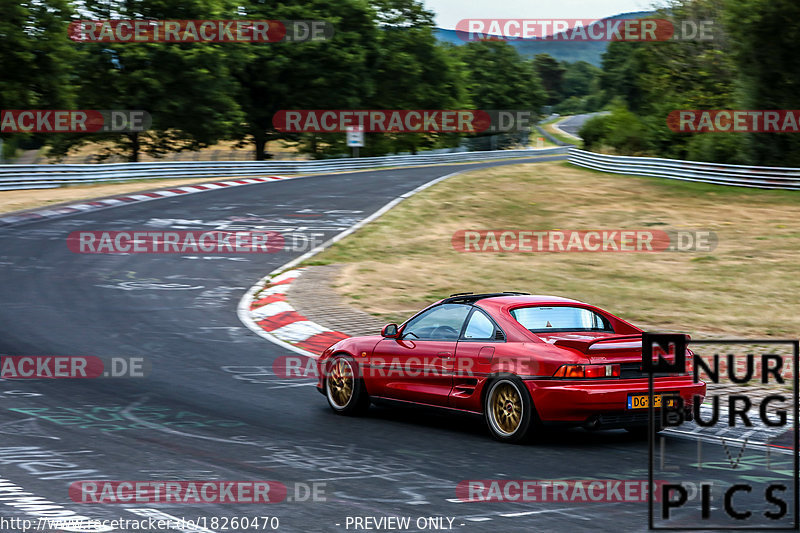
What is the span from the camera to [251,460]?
7551 mm

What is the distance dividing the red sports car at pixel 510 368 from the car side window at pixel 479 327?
0.04ft

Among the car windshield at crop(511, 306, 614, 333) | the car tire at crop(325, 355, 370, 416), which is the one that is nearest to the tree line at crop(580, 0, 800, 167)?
the car windshield at crop(511, 306, 614, 333)

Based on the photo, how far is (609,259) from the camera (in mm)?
21406

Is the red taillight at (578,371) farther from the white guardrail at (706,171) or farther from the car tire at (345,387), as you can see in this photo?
the white guardrail at (706,171)

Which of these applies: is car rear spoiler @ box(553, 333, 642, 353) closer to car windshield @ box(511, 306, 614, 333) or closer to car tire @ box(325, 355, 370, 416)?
car windshield @ box(511, 306, 614, 333)

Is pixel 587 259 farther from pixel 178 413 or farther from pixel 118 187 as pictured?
pixel 118 187

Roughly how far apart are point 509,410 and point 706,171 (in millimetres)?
28769

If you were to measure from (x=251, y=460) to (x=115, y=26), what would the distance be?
45762 mm

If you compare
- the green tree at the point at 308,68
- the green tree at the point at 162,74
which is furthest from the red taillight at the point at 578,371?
the green tree at the point at 308,68

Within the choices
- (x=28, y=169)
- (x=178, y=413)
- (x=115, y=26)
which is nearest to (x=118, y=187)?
(x=28, y=169)

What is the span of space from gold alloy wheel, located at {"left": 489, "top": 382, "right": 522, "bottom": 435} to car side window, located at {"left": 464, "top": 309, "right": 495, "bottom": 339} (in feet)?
1.77

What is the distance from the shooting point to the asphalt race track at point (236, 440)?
20.4ft

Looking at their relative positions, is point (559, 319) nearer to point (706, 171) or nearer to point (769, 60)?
point (706, 171)

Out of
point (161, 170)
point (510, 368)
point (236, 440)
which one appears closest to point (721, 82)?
point (161, 170)
